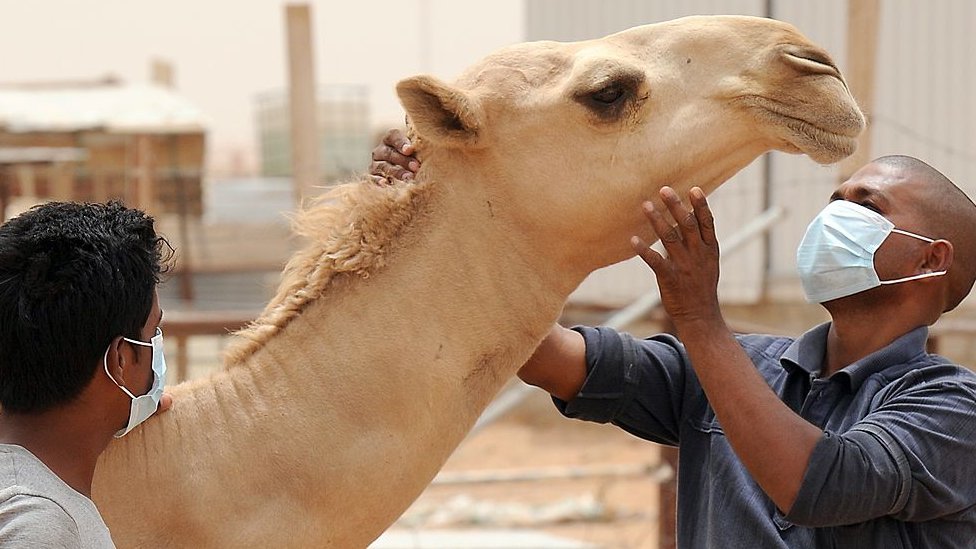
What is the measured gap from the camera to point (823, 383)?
2.65 metres

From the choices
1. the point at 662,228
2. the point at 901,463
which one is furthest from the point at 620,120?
the point at 901,463

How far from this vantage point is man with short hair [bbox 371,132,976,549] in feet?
7.64

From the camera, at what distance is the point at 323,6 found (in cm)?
4988

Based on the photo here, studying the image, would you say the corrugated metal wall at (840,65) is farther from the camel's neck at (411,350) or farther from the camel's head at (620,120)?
the camel's neck at (411,350)

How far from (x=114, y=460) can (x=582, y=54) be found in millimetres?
1305

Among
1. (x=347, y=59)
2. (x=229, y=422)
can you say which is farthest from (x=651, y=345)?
(x=347, y=59)

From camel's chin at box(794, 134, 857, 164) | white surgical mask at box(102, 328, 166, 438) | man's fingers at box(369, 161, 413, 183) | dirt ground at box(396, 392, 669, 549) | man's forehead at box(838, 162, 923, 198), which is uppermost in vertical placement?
camel's chin at box(794, 134, 857, 164)

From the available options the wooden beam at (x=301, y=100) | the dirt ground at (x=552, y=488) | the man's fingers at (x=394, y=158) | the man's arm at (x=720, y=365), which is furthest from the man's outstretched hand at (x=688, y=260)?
the wooden beam at (x=301, y=100)

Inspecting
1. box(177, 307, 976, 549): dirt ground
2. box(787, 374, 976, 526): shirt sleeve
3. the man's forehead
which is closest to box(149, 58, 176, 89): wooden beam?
box(177, 307, 976, 549): dirt ground

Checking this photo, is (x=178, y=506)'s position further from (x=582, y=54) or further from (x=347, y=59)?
(x=347, y=59)

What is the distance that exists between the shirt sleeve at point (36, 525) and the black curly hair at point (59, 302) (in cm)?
22

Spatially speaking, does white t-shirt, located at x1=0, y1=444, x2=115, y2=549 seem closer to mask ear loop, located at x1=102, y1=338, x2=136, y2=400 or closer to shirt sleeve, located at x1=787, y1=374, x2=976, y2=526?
mask ear loop, located at x1=102, y1=338, x2=136, y2=400

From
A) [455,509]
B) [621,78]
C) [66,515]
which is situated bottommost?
[455,509]

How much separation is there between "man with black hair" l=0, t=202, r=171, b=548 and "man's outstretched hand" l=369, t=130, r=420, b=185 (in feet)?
2.57
